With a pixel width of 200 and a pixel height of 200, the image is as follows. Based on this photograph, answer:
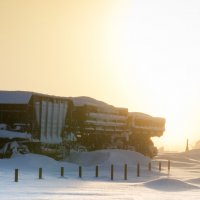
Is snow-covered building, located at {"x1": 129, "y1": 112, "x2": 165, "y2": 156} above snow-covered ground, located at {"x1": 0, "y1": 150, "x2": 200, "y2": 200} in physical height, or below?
above

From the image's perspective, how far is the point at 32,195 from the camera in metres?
17.0

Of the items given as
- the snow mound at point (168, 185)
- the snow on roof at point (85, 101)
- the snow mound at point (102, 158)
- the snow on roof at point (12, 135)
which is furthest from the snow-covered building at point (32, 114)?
the snow mound at point (168, 185)

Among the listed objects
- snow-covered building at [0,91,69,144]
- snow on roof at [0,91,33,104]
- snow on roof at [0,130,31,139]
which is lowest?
snow on roof at [0,130,31,139]

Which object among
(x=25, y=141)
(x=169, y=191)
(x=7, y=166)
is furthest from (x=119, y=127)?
(x=169, y=191)

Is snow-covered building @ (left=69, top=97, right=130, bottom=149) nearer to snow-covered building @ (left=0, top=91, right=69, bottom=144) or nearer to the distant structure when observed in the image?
the distant structure

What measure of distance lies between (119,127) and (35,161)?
50.1 ft

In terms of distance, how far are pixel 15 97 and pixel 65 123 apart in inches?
199

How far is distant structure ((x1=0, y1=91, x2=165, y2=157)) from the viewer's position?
37.5 m

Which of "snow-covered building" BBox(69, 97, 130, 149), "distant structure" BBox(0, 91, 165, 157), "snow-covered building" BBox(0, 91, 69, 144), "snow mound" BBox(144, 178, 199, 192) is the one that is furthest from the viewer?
"snow-covered building" BBox(69, 97, 130, 149)

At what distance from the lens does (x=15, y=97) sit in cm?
3847

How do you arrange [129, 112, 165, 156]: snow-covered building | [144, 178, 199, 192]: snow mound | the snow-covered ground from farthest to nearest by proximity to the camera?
1. [129, 112, 165, 156]: snow-covered building
2. [144, 178, 199, 192]: snow mound
3. the snow-covered ground

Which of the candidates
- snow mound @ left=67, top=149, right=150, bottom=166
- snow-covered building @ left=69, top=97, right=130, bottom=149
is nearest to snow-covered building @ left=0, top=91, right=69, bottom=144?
snow mound @ left=67, top=149, right=150, bottom=166

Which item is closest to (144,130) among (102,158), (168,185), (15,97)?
(102,158)

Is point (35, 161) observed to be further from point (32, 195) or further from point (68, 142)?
point (32, 195)
